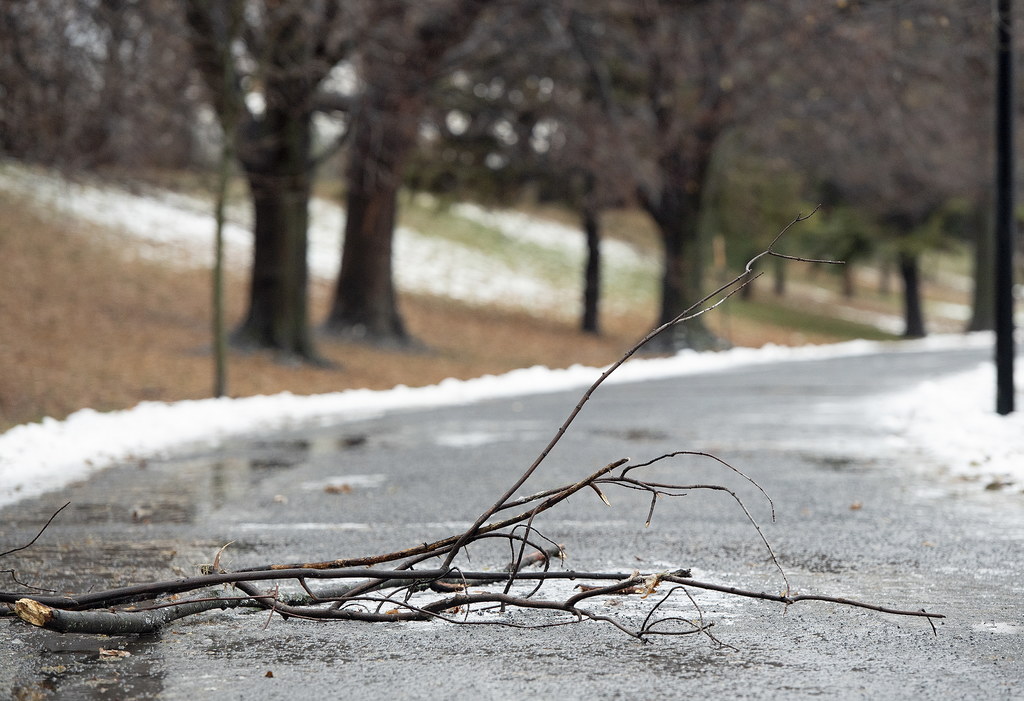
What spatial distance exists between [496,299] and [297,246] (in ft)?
62.7

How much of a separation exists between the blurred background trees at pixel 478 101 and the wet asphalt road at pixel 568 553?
Answer: 6601mm

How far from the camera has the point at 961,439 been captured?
1208cm

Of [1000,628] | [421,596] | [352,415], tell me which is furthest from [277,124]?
[1000,628]

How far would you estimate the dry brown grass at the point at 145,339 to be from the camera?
1841cm

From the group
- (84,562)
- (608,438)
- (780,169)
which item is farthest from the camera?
(780,169)

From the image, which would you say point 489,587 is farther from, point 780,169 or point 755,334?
point 780,169

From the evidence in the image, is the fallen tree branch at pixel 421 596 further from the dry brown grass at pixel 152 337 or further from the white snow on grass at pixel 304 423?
the dry brown grass at pixel 152 337

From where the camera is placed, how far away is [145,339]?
77.8 feet

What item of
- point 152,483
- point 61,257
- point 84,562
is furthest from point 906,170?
point 84,562

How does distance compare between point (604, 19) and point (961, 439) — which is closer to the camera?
point (961, 439)

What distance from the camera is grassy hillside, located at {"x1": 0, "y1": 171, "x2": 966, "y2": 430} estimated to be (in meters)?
18.6

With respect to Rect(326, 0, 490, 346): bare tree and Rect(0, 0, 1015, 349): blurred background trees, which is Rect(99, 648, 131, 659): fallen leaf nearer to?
Rect(0, 0, 1015, 349): blurred background trees

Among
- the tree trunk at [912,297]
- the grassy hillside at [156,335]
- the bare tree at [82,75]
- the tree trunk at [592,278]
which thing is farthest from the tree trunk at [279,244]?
the tree trunk at [912,297]

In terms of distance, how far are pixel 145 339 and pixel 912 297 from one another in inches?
1378
